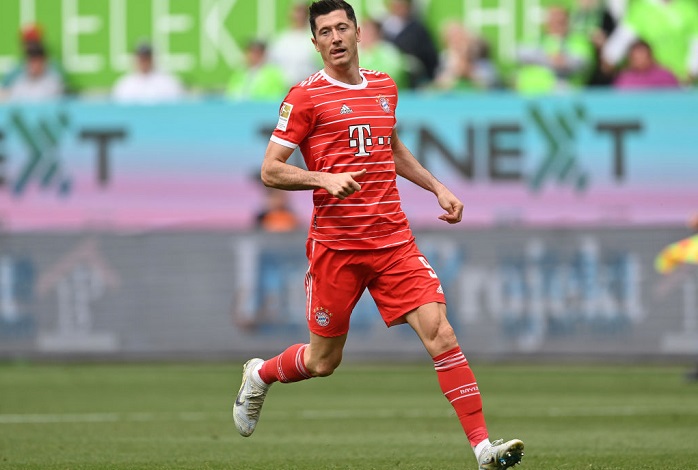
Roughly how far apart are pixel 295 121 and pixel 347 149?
331mm

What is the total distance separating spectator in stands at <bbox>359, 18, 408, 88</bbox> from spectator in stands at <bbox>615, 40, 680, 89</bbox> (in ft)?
9.76

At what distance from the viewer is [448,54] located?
62.7ft

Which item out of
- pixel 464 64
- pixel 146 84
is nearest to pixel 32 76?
pixel 146 84

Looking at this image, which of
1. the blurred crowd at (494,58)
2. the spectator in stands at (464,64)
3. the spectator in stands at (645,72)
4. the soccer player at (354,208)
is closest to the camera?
the soccer player at (354,208)

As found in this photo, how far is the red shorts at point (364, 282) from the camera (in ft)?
26.5

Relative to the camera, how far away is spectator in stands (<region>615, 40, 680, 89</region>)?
17938mm

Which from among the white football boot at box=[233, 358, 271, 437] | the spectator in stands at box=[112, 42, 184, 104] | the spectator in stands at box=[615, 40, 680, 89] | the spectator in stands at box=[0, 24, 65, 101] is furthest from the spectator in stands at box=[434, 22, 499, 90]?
the white football boot at box=[233, 358, 271, 437]

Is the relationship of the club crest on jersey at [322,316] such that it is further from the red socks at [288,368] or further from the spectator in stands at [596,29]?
the spectator in stands at [596,29]

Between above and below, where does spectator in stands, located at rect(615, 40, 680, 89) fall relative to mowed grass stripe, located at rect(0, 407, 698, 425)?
above

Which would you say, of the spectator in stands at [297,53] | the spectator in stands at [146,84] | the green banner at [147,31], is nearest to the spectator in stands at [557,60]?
the green banner at [147,31]

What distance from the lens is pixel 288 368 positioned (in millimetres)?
8727

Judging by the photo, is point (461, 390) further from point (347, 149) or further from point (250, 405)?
point (250, 405)

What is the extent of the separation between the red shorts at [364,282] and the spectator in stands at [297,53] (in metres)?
11.3

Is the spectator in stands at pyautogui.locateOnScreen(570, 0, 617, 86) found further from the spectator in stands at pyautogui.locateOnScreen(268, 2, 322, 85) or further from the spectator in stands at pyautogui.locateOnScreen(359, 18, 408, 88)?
the spectator in stands at pyautogui.locateOnScreen(268, 2, 322, 85)
